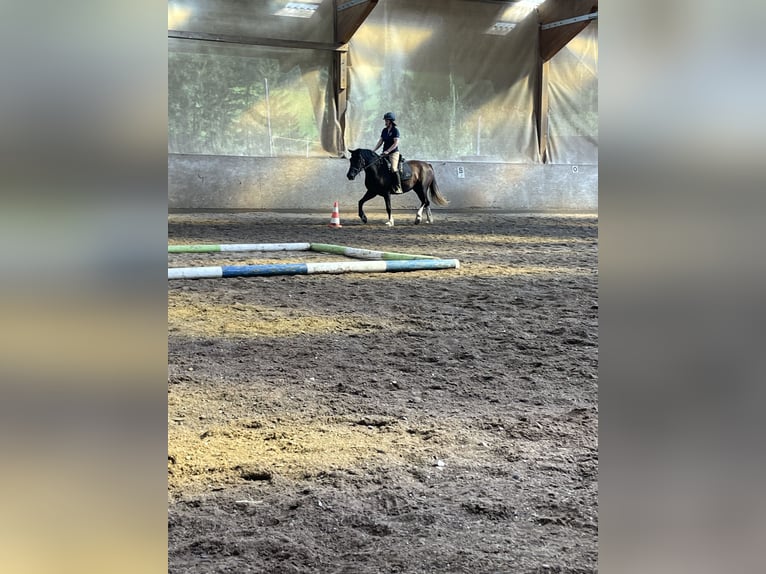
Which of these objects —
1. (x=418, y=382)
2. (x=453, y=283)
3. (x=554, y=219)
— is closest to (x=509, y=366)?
(x=418, y=382)

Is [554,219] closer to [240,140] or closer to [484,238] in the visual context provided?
[484,238]

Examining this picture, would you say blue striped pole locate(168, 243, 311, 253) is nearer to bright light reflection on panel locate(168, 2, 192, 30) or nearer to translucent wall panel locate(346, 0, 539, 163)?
bright light reflection on panel locate(168, 2, 192, 30)

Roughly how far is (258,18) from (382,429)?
11.0 metres

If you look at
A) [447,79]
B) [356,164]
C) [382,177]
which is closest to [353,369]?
[356,164]

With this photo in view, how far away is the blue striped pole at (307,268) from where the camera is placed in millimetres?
4441

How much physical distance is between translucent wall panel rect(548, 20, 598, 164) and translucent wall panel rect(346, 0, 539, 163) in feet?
1.44

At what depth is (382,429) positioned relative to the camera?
191 centimetres

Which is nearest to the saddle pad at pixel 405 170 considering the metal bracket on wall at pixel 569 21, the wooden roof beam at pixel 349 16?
the wooden roof beam at pixel 349 16

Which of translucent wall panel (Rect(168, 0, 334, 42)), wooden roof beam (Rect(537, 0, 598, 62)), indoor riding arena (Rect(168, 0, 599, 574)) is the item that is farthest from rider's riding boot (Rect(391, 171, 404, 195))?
wooden roof beam (Rect(537, 0, 598, 62))

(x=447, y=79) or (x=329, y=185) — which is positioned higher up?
(x=447, y=79)

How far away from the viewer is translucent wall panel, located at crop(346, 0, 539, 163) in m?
12.5

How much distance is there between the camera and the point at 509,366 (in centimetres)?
256

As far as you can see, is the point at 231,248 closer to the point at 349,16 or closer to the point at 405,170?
the point at 405,170

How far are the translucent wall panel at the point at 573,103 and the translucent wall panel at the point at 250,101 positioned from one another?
431cm
